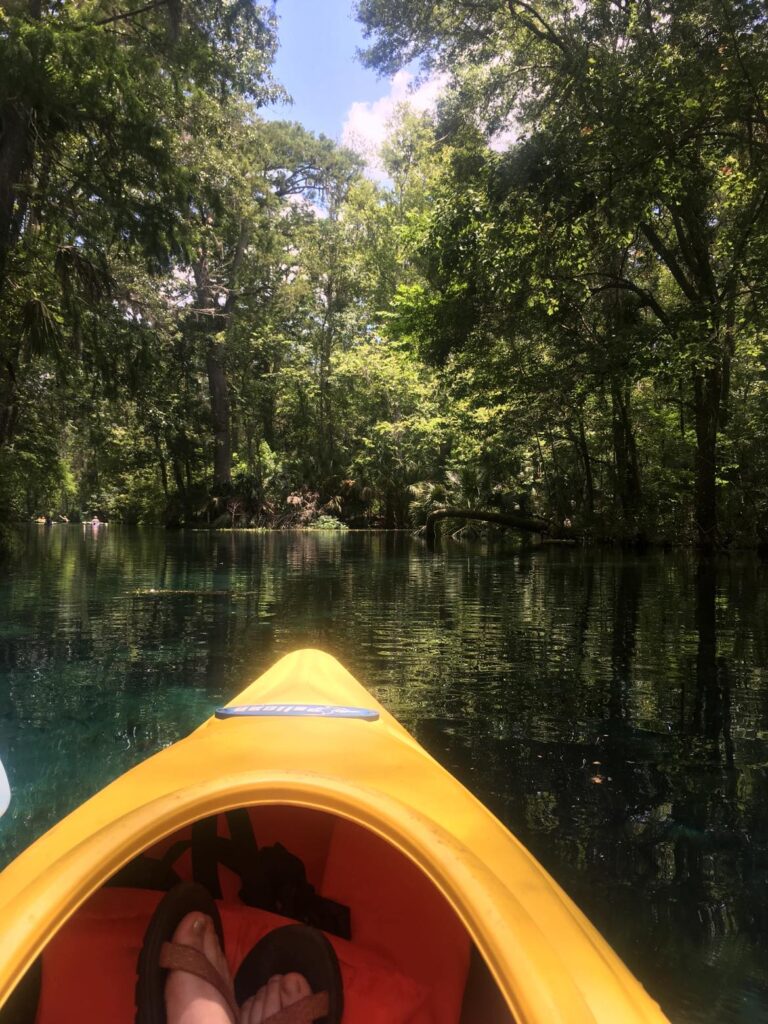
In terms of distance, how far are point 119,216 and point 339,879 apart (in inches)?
355

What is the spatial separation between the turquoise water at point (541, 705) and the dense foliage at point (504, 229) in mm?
3821

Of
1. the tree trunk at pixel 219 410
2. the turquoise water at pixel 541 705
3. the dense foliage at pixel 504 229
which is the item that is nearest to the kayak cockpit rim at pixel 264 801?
the turquoise water at pixel 541 705

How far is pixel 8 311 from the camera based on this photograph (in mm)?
10742

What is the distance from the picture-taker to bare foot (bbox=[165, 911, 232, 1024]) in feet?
4.53

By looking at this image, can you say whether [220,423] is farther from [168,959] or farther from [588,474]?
[168,959]

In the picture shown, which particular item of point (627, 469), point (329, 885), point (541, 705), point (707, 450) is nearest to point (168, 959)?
point (329, 885)

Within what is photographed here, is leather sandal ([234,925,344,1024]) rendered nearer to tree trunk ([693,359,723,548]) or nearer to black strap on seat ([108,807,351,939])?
black strap on seat ([108,807,351,939])

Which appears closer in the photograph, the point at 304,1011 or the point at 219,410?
the point at 304,1011

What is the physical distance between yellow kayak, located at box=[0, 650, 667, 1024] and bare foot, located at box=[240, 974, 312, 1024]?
0.15 m

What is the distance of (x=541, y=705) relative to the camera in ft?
14.0

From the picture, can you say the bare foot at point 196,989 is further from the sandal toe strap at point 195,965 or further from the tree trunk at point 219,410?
the tree trunk at point 219,410

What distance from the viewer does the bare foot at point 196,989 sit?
4.53ft

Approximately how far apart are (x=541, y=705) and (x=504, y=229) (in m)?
6.71

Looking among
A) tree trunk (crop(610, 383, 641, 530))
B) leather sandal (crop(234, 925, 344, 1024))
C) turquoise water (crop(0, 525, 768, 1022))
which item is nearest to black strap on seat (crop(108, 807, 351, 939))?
leather sandal (crop(234, 925, 344, 1024))
